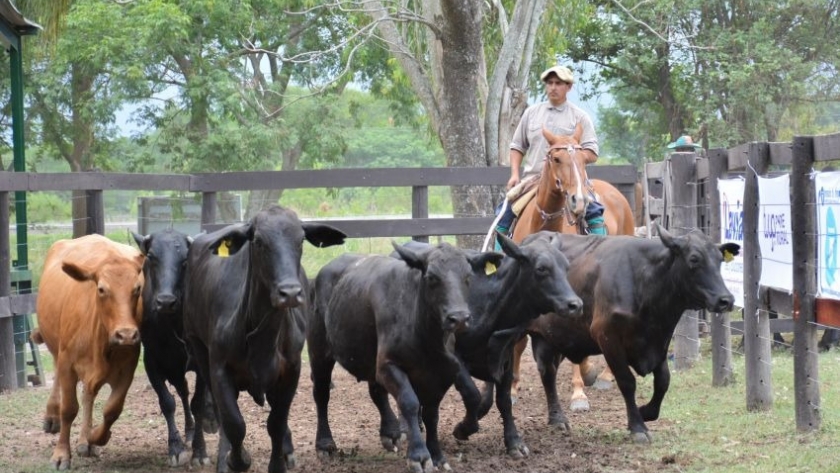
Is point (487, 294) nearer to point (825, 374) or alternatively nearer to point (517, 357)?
point (517, 357)

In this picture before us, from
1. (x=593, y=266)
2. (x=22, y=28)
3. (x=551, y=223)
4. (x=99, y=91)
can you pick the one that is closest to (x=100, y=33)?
(x=99, y=91)

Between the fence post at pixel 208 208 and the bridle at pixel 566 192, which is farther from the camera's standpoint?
the fence post at pixel 208 208

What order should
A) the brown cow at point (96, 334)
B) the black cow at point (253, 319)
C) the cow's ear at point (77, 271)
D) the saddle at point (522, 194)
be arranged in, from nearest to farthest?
the black cow at point (253, 319) → the brown cow at point (96, 334) → the cow's ear at point (77, 271) → the saddle at point (522, 194)

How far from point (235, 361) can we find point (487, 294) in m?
1.97

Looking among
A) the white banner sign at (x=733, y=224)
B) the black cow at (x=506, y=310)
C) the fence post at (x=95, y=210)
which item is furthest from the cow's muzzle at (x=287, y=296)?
the fence post at (x=95, y=210)

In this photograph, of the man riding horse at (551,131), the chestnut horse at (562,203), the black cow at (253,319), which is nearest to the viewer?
the black cow at (253,319)

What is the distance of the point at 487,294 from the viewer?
27.9ft

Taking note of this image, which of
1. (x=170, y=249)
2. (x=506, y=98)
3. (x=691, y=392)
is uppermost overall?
(x=506, y=98)

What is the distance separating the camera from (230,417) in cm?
726

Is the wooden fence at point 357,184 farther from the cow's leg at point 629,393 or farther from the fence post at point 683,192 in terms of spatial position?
the cow's leg at point 629,393

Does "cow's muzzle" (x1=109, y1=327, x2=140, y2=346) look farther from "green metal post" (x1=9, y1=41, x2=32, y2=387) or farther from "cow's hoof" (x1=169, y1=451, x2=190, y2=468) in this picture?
"green metal post" (x1=9, y1=41, x2=32, y2=387)

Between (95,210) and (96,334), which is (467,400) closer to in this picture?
(96,334)

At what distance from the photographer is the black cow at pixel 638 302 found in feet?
28.2

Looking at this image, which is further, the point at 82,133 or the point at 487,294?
the point at 82,133
